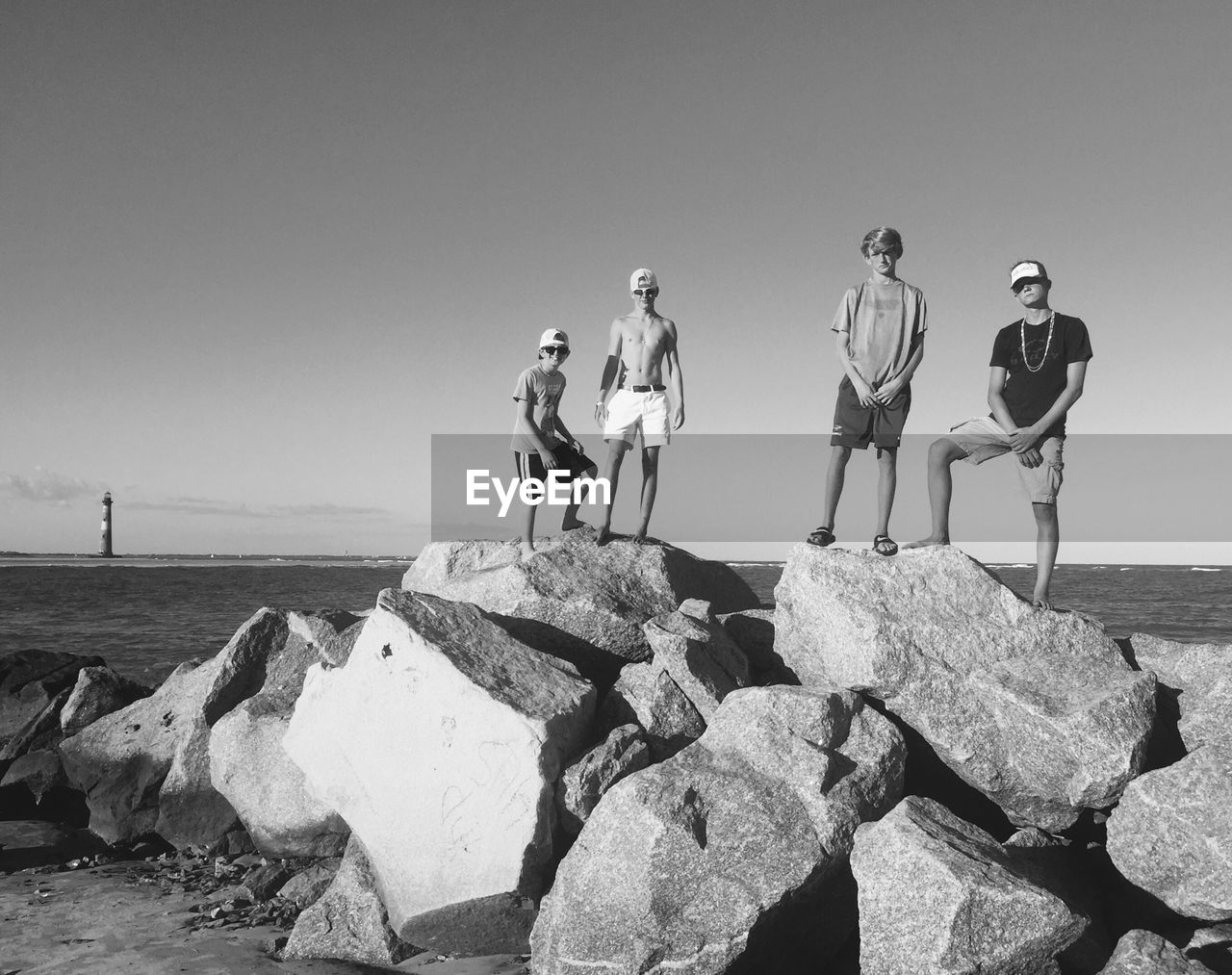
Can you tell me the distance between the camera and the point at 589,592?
7.54 metres

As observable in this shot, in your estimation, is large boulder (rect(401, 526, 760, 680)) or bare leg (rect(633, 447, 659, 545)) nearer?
large boulder (rect(401, 526, 760, 680))

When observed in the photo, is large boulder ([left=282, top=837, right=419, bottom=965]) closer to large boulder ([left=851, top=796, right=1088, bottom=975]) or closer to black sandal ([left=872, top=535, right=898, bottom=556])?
large boulder ([left=851, top=796, right=1088, bottom=975])

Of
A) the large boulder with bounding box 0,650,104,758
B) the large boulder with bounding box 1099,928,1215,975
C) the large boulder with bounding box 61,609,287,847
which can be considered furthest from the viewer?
the large boulder with bounding box 0,650,104,758

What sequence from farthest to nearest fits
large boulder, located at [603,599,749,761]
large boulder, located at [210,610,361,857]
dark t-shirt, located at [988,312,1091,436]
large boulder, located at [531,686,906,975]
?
large boulder, located at [210,610,361,857]
dark t-shirt, located at [988,312,1091,436]
large boulder, located at [603,599,749,761]
large boulder, located at [531,686,906,975]

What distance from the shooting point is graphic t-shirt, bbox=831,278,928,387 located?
7.02 metres

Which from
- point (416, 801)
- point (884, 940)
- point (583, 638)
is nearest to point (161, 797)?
point (416, 801)

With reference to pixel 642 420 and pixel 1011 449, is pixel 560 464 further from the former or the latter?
pixel 1011 449

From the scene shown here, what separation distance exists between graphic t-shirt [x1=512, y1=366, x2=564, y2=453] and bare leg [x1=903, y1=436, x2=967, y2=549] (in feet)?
11.3

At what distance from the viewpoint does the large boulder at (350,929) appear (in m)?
5.95

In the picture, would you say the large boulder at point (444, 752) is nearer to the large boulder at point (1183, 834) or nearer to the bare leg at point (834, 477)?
the bare leg at point (834, 477)

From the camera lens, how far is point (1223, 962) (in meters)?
5.02

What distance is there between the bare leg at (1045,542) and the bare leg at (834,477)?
1.43 m

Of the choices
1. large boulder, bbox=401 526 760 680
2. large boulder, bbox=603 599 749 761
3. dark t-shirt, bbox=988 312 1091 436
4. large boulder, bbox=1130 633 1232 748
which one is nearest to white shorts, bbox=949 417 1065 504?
dark t-shirt, bbox=988 312 1091 436

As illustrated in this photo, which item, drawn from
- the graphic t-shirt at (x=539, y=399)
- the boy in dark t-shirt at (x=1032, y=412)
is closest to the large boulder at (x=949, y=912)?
the boy in dark t-shirt at (x=1032, y=412)
